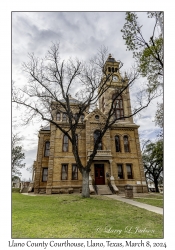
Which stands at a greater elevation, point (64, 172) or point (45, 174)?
point (64, 172)

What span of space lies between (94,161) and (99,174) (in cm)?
192

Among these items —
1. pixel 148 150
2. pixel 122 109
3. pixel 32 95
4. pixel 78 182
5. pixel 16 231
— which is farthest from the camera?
pixel 148 150

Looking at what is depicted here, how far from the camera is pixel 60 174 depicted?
2119 centimetres

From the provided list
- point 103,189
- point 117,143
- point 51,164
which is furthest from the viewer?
point 117,143

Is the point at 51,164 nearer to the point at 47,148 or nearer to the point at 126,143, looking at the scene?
the point at 47,148

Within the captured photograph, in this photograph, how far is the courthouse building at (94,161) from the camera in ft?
68.8

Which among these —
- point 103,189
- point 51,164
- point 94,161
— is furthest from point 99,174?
point 51,164

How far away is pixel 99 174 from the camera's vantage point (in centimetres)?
2150

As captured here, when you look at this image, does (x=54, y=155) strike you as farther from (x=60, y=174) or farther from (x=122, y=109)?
(x=122, y=109)

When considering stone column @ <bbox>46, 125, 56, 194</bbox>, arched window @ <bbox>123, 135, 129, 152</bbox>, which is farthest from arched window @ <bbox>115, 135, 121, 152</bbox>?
stone column @ <bbox>46, 125, 56, 194</bbox>

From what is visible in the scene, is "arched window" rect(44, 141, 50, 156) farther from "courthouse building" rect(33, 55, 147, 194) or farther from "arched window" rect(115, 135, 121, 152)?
"arched window" rect(115, 135, 121, 152)

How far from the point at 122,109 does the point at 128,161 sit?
30.2 feet
